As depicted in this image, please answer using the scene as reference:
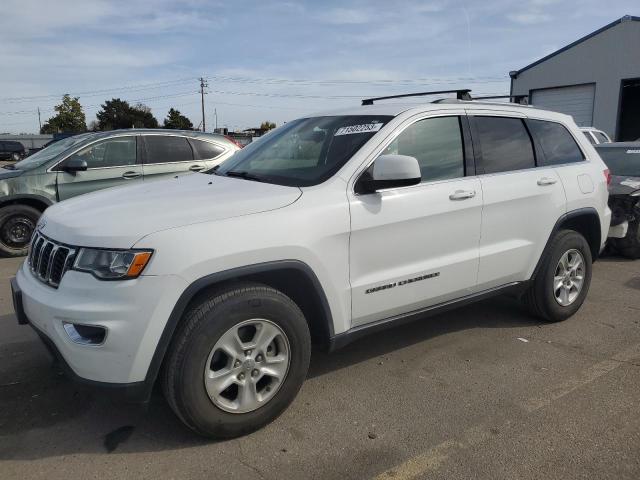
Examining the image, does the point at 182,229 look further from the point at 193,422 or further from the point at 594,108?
the point at 594,108

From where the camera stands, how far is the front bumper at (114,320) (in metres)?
2.54

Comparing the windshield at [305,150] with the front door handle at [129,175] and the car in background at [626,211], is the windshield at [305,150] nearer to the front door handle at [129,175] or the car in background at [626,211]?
the front door handle at [129,175]

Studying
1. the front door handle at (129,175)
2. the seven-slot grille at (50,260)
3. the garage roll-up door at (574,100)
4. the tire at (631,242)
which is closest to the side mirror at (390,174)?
the seven-slot grille at (50,260)

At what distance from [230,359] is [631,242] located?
6275 mm

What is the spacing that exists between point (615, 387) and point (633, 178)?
15.9 ft

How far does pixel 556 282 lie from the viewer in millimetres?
4617

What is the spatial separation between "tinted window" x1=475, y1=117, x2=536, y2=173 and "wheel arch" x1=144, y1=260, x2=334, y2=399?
1.69 m

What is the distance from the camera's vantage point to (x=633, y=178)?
7398 mm

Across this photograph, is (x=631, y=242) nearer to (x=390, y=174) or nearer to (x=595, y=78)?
(x=390, y=174)

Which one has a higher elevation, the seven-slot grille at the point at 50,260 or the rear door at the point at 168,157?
the rear door at the point at 168,157

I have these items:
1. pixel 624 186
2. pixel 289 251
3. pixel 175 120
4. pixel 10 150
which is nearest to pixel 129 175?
pixel 289 251

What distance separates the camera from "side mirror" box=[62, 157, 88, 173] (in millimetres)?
7527

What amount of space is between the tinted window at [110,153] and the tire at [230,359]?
5816 millimetres

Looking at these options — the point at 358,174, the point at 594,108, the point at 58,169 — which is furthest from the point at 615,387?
the point at 594,108
